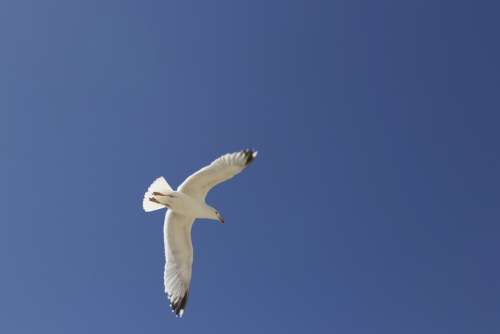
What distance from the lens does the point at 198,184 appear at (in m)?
9.92

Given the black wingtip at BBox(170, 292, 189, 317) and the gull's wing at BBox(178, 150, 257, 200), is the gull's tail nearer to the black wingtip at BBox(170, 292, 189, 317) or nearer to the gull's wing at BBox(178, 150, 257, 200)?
the gull's wing at BBox(178, 150, 257, 200)

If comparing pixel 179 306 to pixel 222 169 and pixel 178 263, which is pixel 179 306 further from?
pixel 222 169

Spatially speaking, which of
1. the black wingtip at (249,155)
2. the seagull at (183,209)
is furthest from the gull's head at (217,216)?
the black wingtip at (249,155)

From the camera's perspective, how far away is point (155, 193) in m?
10.3

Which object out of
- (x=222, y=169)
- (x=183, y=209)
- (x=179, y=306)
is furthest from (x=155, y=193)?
(x=179, y=306)

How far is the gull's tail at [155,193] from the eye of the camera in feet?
33.9

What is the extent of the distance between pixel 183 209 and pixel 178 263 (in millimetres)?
1310

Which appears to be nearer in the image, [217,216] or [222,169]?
[222,169]

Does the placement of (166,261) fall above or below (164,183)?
below

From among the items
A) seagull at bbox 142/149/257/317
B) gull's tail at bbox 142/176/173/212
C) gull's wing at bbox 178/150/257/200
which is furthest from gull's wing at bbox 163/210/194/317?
gull's wing at bbox 178/150/257/200

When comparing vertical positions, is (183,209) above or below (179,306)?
above

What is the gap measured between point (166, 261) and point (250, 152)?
3.02m

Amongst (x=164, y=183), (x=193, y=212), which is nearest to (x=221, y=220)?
(x=193, y=212)

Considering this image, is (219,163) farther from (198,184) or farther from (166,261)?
(166,261)
